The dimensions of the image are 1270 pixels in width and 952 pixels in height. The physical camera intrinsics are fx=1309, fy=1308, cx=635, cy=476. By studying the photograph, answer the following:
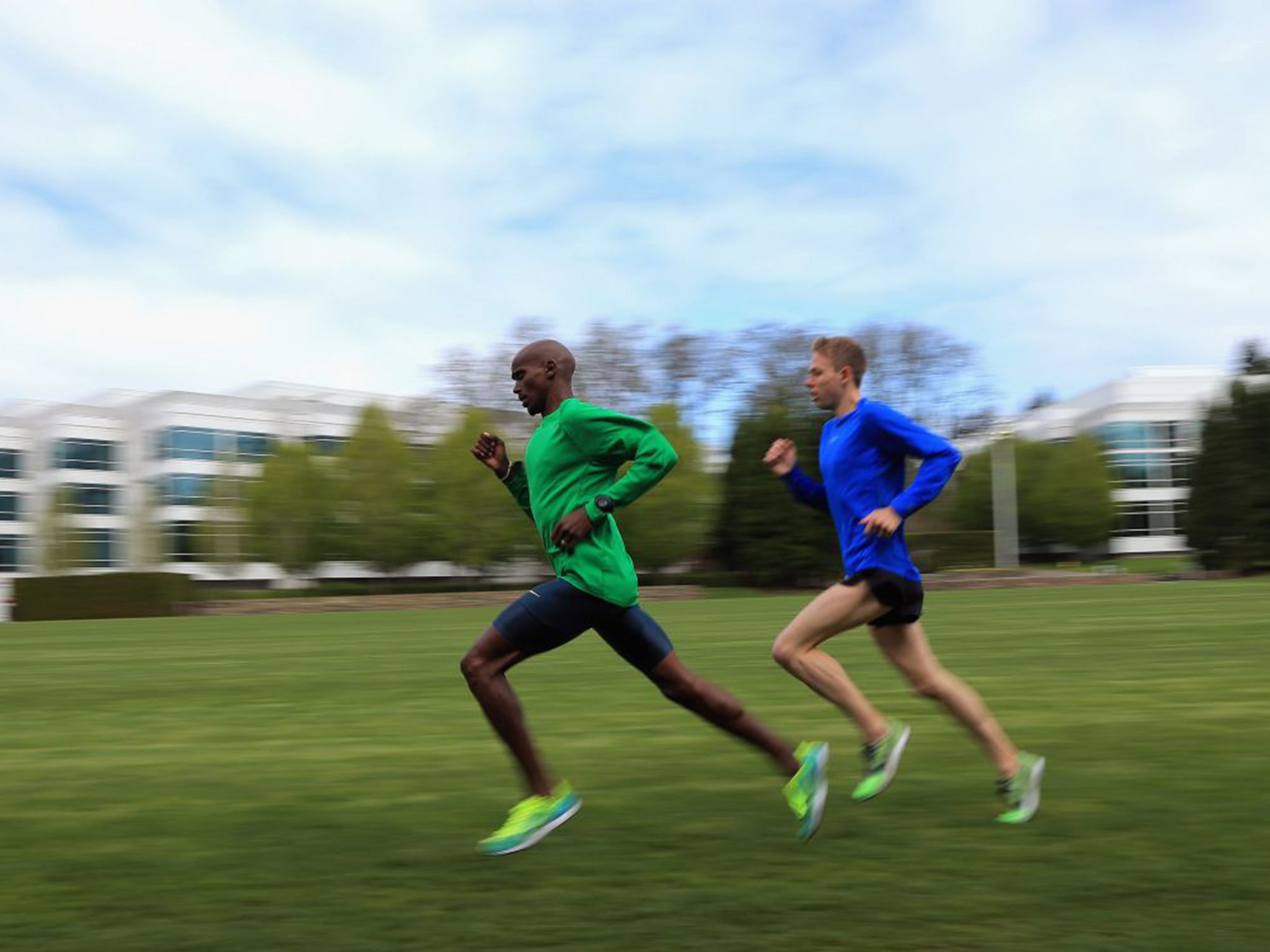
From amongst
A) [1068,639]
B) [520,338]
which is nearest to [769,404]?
[520,338]

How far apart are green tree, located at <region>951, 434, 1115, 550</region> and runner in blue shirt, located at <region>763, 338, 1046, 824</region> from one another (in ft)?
239

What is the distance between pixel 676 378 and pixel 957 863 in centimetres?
5880

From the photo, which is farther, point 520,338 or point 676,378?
point 676,378

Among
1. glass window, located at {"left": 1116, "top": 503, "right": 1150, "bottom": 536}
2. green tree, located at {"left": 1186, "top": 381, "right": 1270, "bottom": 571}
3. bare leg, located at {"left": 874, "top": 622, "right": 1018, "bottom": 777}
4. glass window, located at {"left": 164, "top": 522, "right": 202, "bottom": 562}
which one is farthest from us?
glass window, located at {"left": 1116, "top": 503, "right": 1150, "bottom": 536}

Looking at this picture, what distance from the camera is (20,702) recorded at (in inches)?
483

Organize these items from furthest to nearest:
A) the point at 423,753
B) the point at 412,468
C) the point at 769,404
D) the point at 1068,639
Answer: the point at 412,468
the point at 769,404
the point at 1068,639
the point at 423,753

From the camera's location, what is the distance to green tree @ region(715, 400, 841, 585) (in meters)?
48.2

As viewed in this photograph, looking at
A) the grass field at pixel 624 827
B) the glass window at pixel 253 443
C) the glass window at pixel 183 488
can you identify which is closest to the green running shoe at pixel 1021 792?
the grass field at pixel 624 827

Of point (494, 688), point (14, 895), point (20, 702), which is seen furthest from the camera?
point (20, 702)

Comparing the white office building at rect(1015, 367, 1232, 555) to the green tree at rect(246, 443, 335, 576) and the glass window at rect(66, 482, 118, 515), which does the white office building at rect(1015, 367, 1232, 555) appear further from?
the glass window at rect(66, 482, 118, 515)

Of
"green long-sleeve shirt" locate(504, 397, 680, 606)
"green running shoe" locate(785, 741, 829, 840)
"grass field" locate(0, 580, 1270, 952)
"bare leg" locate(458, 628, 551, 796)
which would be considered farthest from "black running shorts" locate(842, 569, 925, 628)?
"bare leg" locate(458, 628, 551, 796)

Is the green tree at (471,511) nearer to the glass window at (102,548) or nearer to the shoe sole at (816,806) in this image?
the glass window at (102,548)

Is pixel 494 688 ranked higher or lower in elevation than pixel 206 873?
higher

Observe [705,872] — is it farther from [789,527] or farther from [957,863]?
[789,527]
